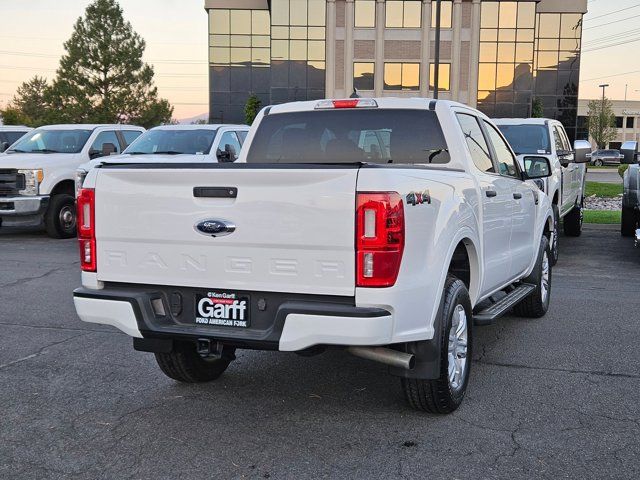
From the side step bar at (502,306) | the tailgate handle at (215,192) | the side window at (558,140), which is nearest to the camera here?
the tailgate handle at (215,192)

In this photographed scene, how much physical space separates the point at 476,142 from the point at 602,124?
259ft

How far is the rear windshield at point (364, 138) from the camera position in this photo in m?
5.61

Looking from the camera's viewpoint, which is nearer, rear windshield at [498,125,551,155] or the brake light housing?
the brake light housing

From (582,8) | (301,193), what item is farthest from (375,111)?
(582,8)

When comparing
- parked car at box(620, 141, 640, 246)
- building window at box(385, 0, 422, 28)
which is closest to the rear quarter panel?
parked car at box(620, 141, 640, 246)

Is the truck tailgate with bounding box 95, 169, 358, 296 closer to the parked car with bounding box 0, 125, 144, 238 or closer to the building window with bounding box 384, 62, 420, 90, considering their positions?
the parked car with bounding box 0, 125, 144, 238

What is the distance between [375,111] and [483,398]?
2284mm

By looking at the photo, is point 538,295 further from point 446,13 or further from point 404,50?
point 446,13

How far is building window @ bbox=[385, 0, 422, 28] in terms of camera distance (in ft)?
165

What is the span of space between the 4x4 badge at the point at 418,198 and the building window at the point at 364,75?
156 ft

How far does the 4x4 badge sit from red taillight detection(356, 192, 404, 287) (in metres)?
0.11

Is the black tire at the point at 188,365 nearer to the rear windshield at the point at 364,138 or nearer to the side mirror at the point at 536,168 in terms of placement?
the rear windshield at the point at 364,138

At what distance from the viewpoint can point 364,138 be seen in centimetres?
570

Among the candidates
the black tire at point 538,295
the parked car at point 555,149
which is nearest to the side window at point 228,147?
the parked car at point 555,149
